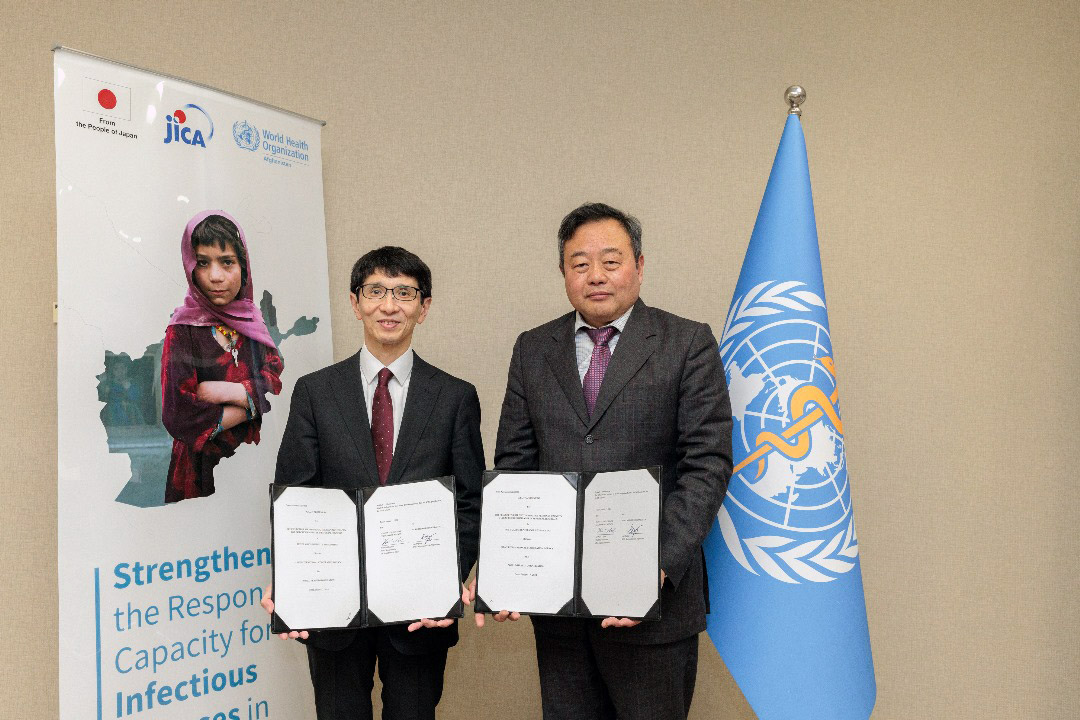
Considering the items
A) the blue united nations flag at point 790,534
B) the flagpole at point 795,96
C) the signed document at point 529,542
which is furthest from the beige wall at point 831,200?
the signed document at point 529,542

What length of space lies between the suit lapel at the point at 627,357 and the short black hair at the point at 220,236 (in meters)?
1.16

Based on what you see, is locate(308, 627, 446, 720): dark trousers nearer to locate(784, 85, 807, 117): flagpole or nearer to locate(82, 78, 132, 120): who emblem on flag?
locate(82, 78, 132, 120): who emblem on flag

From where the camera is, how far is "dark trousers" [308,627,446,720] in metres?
2.10

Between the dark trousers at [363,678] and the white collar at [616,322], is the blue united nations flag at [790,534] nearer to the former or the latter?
the white collar at [616,322]

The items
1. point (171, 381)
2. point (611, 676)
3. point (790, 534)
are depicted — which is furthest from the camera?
point (171, 381)

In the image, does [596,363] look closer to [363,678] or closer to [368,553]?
[368,553]

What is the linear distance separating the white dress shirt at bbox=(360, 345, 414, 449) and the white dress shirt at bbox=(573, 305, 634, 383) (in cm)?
47

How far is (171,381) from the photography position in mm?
2252

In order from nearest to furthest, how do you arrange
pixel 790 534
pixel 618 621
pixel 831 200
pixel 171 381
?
pixel 618 621 < pixel 790 534 < pixel 171 381 < pixel 831 200

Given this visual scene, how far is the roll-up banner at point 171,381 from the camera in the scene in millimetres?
2086

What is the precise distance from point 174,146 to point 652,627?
1.84 m

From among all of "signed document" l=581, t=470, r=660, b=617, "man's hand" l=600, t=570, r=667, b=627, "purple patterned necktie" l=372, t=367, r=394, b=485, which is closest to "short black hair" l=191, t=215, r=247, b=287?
"purple patterned necktie" l=372, t=367, r=394, b=485

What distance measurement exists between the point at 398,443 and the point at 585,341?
1.82ft

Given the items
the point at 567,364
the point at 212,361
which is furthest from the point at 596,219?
the point at 212,361
